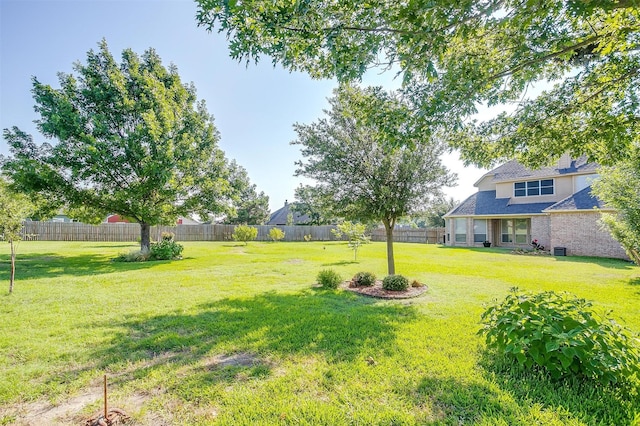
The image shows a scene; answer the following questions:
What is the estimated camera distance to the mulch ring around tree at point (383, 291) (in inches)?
294

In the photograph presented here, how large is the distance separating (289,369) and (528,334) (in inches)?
107

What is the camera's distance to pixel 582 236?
1691 centimetres

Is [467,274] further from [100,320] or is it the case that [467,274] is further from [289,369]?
[100,320]

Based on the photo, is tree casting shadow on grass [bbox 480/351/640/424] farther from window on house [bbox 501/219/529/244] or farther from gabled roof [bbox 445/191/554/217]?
window on house [bbox 501/219/529/244]

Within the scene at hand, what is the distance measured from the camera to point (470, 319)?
541 centimetres

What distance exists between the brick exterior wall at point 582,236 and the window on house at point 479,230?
18.8ft

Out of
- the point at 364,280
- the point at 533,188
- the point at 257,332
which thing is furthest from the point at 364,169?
the point at 533,188

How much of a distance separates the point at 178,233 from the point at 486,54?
3145cm

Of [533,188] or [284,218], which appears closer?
[533,188]

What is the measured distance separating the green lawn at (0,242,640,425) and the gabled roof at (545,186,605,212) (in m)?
12.0

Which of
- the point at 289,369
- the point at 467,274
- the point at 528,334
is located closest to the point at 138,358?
the point at 289,369

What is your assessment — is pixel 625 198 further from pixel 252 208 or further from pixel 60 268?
pixel 252 208

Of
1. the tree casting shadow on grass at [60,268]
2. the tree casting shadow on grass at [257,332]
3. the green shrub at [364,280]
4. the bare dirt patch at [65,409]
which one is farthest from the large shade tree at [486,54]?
the tree casting shadow on grass at [60,268]

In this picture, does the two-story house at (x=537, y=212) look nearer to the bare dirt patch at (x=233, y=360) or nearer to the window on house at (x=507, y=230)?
the window on house at (x=507, y=230)
